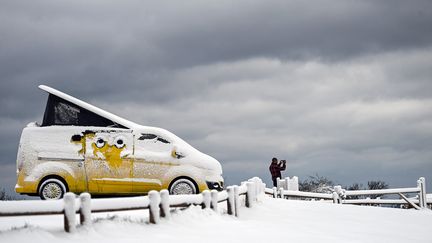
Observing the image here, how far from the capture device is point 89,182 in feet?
54.0

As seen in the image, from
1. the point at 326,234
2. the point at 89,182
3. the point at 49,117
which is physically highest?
the point at 49,117

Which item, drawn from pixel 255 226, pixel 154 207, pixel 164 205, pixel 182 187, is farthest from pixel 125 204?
pixel 182 187

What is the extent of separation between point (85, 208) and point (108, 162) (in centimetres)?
676

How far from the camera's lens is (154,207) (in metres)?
11.3

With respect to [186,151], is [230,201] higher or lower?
lower

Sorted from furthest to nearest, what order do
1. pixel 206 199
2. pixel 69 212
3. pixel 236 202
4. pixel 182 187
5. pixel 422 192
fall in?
pixel 422 192, pixel 182 187, pixel 236 202, pixel 206 199, pixel 69 212

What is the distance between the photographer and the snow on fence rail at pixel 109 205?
30.3 ft

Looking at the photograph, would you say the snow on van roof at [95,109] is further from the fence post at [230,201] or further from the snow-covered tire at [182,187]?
the fence post at [230,201]

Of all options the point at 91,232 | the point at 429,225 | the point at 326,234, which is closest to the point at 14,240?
the point at 91,232

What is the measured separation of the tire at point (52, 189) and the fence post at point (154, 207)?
5.75 metres

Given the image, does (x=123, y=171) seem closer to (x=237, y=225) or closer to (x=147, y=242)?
(x=237, y=225)

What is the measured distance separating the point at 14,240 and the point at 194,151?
26.7 ft

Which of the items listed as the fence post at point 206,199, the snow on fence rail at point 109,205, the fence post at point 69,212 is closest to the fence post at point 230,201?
the snow on fence rail at point 109,205

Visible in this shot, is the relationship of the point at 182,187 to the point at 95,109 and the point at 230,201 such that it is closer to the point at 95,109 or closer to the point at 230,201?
the point at 230,201
